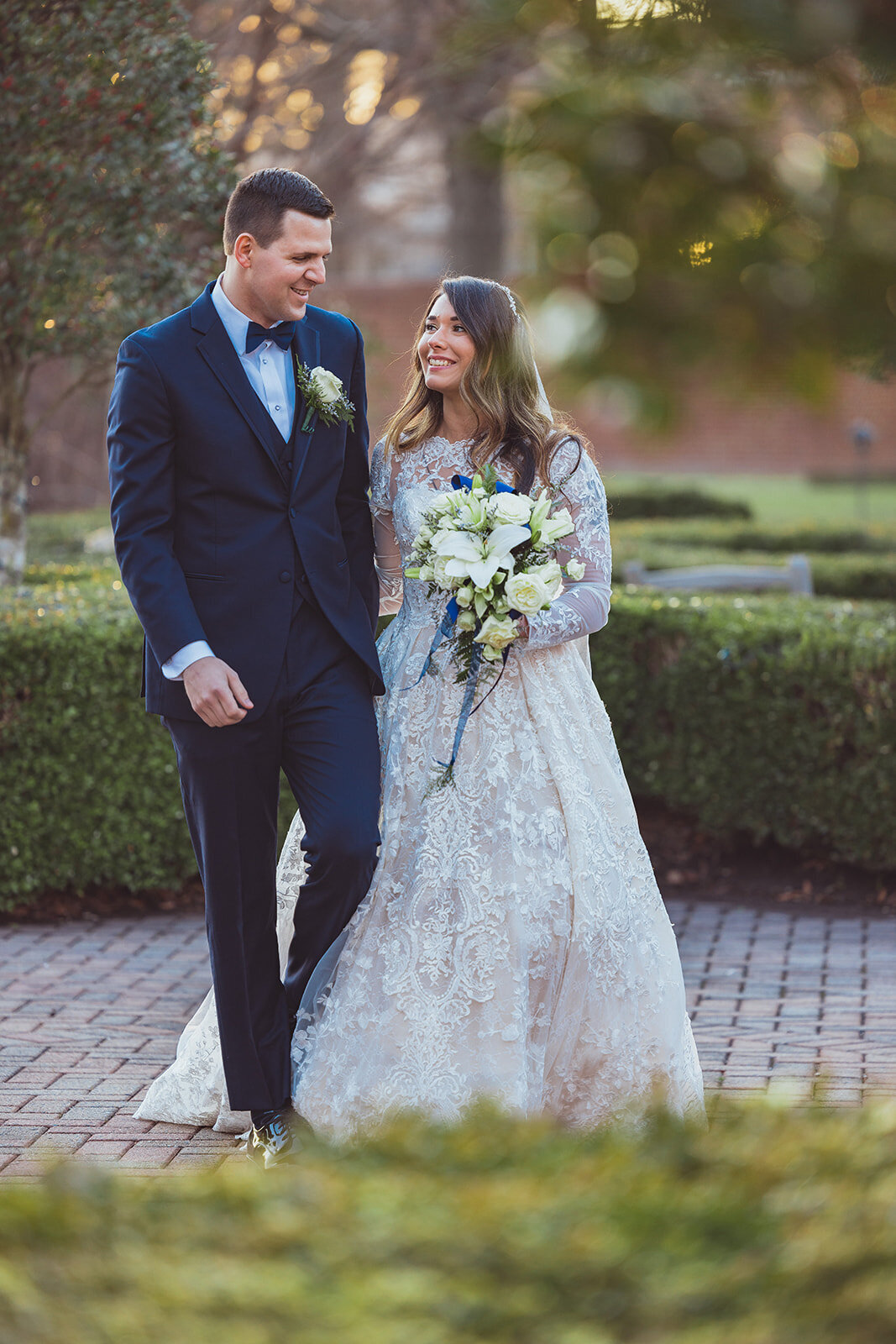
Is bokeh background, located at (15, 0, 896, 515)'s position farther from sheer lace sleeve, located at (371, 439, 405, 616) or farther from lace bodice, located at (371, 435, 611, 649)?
sheer lace sleeve, located at (371, 439, 405, 616)

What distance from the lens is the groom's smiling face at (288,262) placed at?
335 cm

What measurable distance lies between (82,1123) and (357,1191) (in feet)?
8.02

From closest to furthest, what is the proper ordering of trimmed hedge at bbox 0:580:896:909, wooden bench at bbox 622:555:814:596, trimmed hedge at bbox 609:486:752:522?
trimmed hedge at bbox 0:580:896:909, wooden bench at bbox 622:555:814:596, trimmed hedge at bbox 609:486:752:522

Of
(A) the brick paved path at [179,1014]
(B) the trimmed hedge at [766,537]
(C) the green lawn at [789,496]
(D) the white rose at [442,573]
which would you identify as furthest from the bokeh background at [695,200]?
(C) the green lawn at [789,496]

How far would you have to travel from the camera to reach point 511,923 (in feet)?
11.3

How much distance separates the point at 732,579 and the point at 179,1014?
420 cm

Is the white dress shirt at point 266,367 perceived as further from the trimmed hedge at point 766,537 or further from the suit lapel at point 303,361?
the trimmed hedge at point 766,537

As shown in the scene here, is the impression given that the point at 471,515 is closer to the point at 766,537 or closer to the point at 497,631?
the point at 497,631

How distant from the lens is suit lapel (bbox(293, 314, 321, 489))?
3.46 meters

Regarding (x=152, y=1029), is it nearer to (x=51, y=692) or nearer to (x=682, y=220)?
(x=51, y=692)

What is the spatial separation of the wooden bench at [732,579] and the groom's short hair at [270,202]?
456cm

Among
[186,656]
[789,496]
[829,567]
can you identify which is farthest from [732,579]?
[789,496]

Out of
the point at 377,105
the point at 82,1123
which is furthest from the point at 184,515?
the point at 377,105

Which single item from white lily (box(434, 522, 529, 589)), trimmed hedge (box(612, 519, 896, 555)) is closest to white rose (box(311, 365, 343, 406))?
white lily (box(434, 522, 529, 589))
